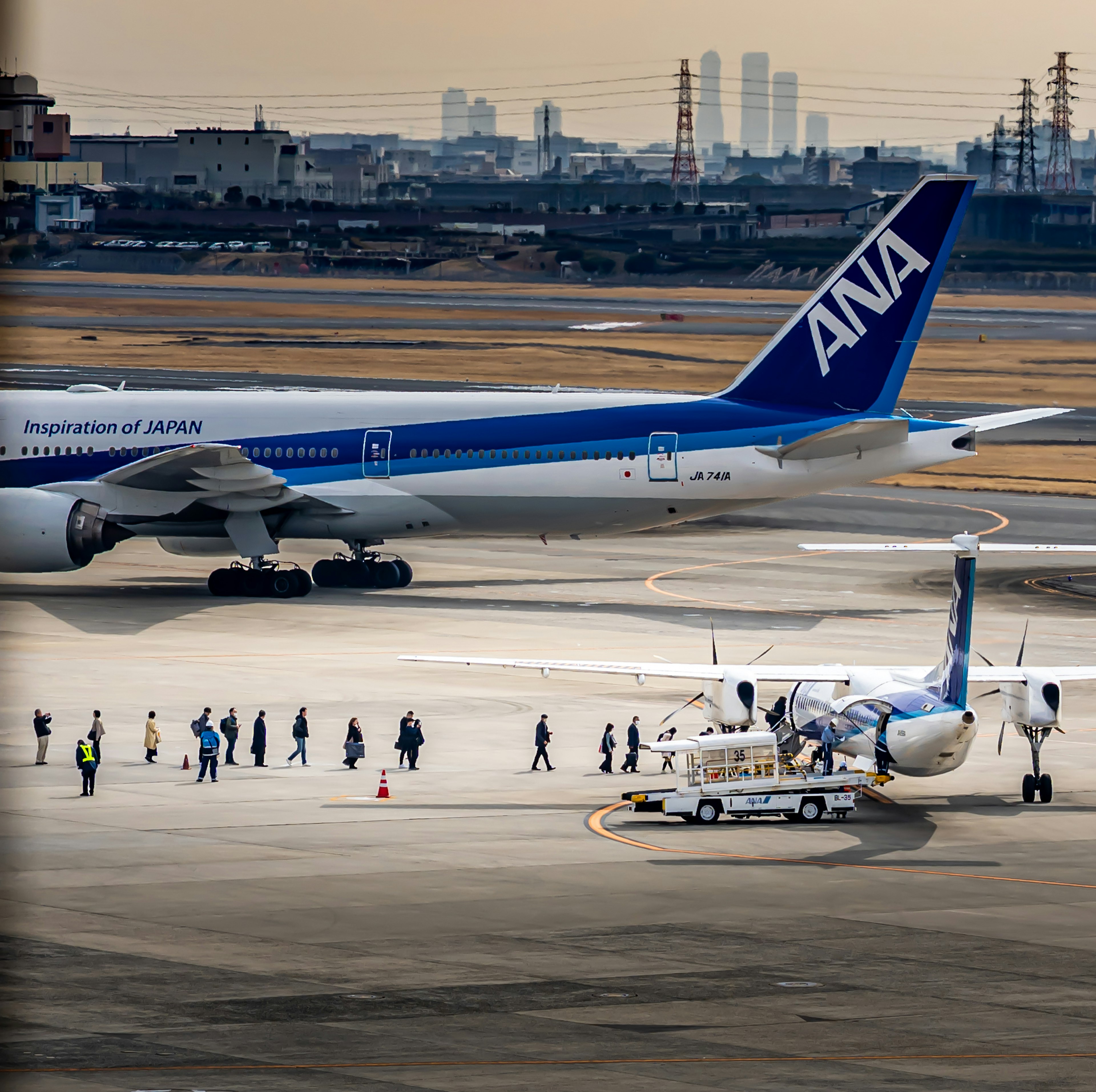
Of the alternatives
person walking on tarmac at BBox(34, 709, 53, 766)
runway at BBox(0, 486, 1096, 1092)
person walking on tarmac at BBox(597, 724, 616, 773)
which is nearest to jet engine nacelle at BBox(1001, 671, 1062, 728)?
runway at BBox(0, 486, 1096, 1092)

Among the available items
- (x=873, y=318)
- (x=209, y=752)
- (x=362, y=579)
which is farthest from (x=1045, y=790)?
(x=362, y=579)

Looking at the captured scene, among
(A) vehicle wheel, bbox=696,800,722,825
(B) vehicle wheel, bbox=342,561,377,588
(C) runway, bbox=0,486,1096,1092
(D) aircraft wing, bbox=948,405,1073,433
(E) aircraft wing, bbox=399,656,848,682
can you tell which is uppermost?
(D) aircraft wing, bbox=948,405,1073,433

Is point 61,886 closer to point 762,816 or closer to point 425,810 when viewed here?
point 425,810

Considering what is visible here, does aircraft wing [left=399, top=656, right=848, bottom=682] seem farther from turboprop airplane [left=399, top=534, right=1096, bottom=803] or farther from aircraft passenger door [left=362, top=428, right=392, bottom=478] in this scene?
aircraft passenger door [left=362, top=428, right=392, bottom=478]

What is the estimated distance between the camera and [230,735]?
45719mm

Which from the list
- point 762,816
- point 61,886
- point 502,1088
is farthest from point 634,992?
point 762,816

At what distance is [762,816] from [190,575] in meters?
34.5

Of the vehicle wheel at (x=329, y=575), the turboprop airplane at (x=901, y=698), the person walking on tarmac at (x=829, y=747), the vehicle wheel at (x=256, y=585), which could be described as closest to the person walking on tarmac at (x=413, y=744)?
the turboprop airplane at (x=901, y=698)

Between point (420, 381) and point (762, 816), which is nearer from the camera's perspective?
point (762, 816)

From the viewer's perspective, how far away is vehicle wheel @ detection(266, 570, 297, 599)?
66.2m

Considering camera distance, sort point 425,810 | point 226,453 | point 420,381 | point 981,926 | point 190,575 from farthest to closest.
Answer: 1. point 420,381
2. point 190,575
3. point 226,453
4. point 425,810
5. point 981,926

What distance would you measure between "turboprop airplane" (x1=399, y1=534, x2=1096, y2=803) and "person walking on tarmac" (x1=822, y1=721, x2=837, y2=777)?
3.9 inches

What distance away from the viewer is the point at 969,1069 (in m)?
25.2

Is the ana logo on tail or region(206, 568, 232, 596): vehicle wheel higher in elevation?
the ana logo on tail
